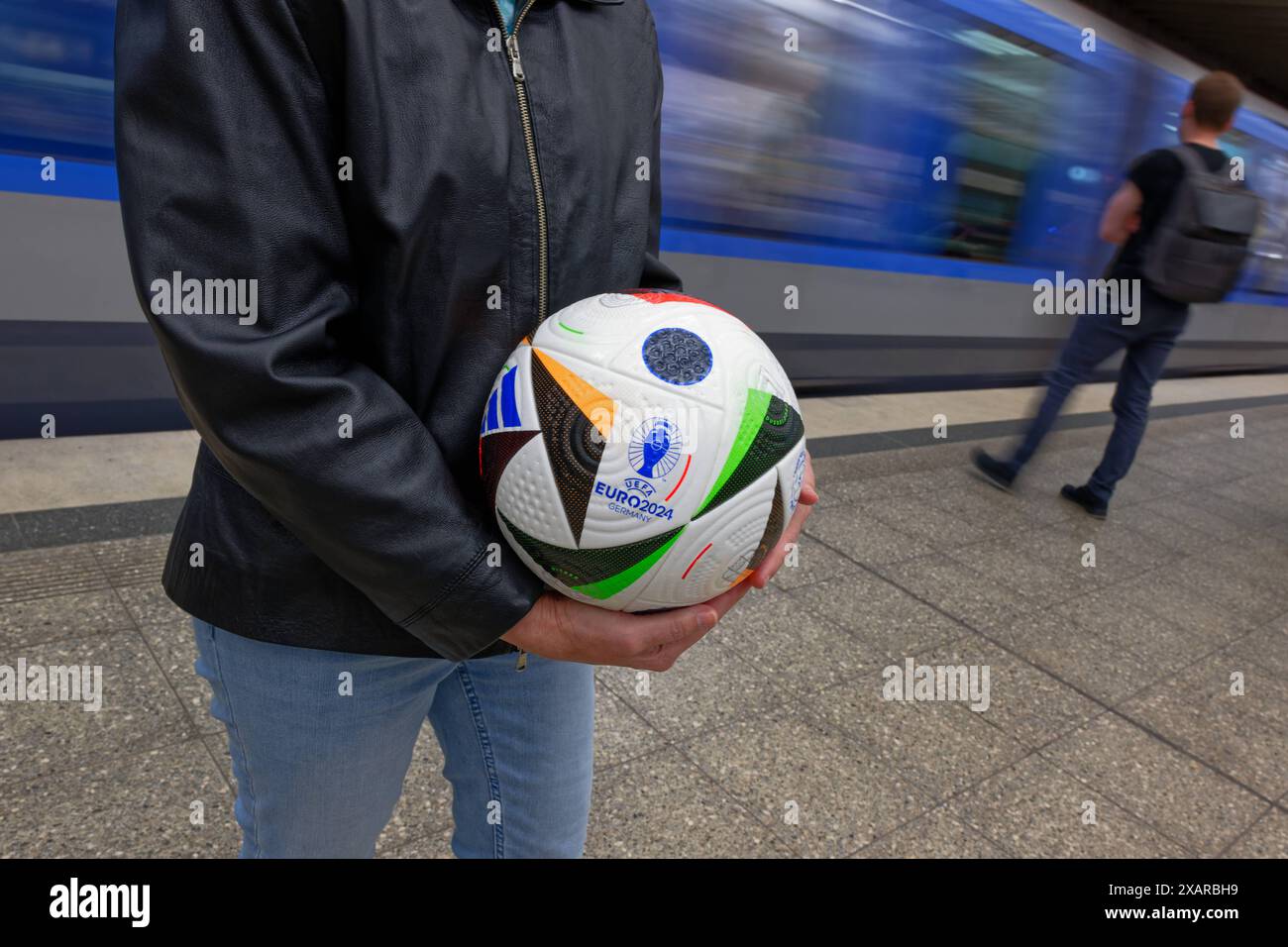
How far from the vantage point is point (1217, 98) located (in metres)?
4.96

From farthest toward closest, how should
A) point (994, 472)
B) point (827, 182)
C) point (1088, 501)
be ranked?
point (827, 182), point (994, 472), point (1088, 501)

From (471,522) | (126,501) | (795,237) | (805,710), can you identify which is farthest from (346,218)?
(795,237)

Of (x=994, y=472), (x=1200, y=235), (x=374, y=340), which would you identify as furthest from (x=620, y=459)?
(x=994, y=472)

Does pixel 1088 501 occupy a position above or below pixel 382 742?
below

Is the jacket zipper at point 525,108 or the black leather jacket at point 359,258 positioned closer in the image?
the black leather jacket at point 359,258

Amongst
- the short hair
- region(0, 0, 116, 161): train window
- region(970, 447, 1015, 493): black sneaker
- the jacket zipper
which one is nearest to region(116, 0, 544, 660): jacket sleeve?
the jacket zipper

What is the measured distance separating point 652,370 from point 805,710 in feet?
7.16

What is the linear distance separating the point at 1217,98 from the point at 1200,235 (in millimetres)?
692

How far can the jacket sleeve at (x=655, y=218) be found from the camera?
1400 millimetres

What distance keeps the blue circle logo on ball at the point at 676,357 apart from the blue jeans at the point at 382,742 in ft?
1.44

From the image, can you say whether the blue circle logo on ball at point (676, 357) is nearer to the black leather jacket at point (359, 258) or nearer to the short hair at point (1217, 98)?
the black leather jacket at point (359, 258)

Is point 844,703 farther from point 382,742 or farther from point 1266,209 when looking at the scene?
point 1266,209

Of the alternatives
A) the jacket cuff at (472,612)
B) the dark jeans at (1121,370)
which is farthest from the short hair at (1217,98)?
the jacket cuff at (472,612)

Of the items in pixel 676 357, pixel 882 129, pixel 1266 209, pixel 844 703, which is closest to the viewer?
pixel 676 357
